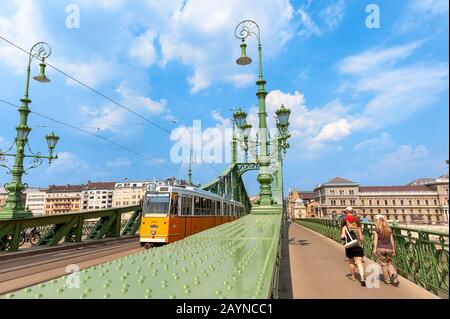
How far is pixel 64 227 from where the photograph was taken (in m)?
12.6

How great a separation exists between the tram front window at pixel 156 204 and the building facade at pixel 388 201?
9797cm

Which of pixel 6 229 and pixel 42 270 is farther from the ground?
pixel 6 229

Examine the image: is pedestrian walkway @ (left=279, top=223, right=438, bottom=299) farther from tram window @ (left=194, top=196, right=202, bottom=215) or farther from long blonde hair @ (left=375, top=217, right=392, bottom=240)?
tram window @ (left=194, top=196, right=202, bottom=215)

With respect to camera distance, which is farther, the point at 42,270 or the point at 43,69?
the point at 43,69

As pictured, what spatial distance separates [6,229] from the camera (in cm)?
1017

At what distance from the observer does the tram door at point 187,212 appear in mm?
12875

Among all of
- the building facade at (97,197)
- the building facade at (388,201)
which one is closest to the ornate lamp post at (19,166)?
the building facade at (388,201)

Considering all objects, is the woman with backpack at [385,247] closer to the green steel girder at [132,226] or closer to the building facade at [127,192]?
the green steel girder at [132,226]

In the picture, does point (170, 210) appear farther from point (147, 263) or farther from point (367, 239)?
point (147, 263)

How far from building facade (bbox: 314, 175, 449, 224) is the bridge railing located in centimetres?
9582

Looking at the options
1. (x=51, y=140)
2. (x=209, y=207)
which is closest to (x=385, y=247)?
(x=209, y=207)
